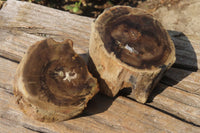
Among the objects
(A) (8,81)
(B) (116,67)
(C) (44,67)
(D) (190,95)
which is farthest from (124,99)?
(A) (8,81)

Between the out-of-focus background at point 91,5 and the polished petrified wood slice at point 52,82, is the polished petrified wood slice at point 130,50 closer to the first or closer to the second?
the polished petrified wood slice at point 52,82

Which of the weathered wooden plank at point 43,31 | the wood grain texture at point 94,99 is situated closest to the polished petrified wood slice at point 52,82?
the wood grain texture at point 94,99

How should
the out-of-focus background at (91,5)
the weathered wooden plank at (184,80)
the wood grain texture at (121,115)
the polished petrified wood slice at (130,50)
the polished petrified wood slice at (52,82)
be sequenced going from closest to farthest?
the polished petrified wood slice at (52,82) → the polished petrified wood slice at (130,50) → the wood grain texture at (121,115) → the weathered wooden plank at (184,80) → the out-of-focus background at (91,5)

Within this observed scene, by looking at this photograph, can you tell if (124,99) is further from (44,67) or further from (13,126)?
(13,126)

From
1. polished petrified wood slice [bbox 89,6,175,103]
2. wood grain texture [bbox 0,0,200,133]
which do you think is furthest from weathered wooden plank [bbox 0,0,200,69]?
polished petrified wood slice [bbox 89,6,175,103]

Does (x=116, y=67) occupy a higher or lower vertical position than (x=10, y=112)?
higher

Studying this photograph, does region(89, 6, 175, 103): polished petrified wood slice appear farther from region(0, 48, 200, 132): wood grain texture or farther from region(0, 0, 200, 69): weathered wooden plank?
region(0, 0, 200, 69): weathered wooden plank
